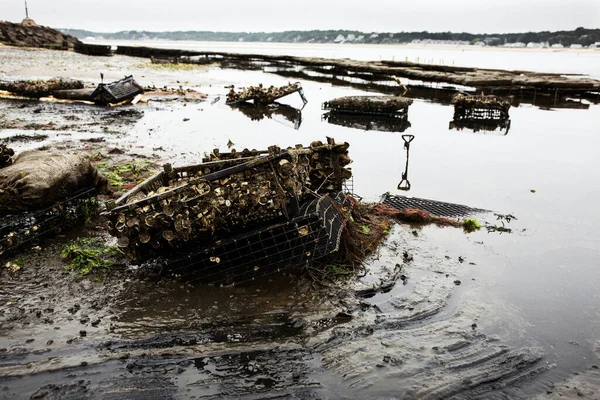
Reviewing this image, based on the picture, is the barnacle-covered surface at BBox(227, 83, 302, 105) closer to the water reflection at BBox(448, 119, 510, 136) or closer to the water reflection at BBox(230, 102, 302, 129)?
the water reflection at BBox(230, 102, 302, 129)

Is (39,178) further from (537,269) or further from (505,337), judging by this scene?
(537,269)

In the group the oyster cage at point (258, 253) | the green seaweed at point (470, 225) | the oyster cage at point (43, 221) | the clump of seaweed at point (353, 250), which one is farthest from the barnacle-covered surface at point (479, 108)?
the oyster cage at point (43, 221)

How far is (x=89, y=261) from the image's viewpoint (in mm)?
7617

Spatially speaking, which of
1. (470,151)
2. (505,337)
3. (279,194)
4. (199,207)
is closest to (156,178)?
(199,207)

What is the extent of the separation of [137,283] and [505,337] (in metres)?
5.69

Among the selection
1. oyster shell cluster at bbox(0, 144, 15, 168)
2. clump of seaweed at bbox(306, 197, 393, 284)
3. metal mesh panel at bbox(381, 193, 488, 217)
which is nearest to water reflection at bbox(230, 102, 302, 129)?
metal mesh panel at bbox(381, 193, 488, 217)

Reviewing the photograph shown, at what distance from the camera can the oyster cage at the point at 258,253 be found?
7.02 metres

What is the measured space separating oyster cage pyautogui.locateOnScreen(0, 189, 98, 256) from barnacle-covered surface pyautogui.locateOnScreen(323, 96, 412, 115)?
65.5 ft

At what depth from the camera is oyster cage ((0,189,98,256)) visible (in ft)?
25.7

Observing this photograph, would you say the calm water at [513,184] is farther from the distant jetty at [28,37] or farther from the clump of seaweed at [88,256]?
the distant jetty at [28,37]

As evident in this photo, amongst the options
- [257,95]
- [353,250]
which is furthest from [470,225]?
[257,95]

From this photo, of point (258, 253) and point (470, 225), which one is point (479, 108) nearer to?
point (470, 225)

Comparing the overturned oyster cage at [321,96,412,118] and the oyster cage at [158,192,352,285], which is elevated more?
→ the overturned oyster cage at [321,96,412,118]

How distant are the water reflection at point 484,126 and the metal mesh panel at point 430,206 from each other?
13.5m
